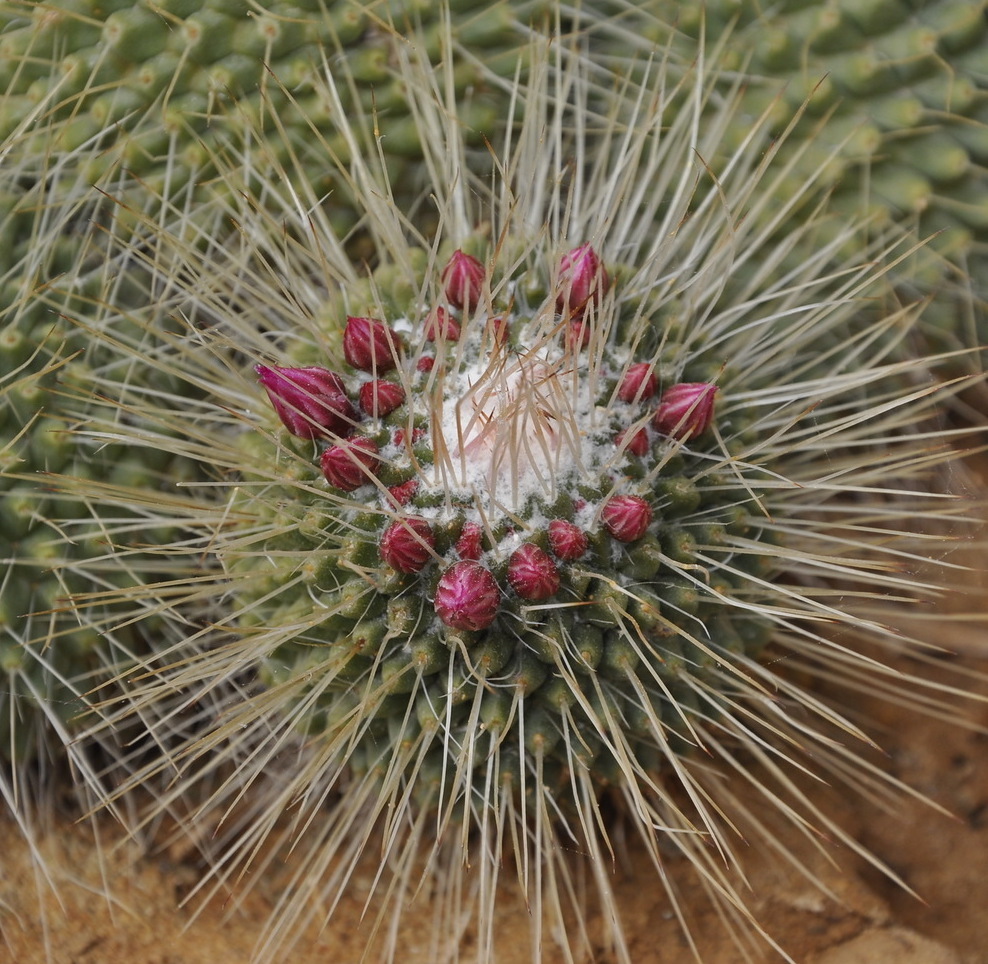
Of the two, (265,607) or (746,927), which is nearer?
(265,607)

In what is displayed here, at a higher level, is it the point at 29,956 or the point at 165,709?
the point at 165,709

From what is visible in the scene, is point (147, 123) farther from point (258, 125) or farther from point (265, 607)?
point (265, 607)

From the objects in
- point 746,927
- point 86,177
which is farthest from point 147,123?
point 746,927

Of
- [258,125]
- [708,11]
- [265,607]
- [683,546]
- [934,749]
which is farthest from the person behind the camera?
[934,749]

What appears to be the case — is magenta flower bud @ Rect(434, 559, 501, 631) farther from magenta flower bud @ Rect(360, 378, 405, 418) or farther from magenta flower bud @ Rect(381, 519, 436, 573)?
magenta flower bud @ Rect(360, 378, 405, 418)

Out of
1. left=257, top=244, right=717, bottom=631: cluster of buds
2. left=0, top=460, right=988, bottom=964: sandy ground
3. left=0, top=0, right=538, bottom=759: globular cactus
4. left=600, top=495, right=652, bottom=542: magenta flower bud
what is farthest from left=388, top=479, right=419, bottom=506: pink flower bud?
left=0, top=460, right=988, bottom=964: sandy ground

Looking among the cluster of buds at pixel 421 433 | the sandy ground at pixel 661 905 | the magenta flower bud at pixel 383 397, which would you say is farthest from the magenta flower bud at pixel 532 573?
the sandy ground at pixel 661 905

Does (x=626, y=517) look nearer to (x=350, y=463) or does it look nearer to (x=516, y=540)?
(x=516, y=540)
